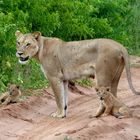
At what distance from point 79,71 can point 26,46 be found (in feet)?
3.80

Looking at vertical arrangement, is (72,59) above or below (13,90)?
above

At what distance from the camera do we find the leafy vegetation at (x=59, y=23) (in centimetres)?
1619

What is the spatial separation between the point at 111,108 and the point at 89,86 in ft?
16.9

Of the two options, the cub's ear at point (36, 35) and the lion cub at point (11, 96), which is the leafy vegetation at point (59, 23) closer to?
the lion cub at point (11, 96)

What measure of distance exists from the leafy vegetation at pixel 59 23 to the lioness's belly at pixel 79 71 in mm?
2611

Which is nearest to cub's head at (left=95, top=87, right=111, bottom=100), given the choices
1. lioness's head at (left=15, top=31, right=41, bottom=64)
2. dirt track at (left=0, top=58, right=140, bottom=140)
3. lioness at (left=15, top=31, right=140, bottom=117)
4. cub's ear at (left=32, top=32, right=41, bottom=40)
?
lioness at (left=15, top=31, right=140, bottom=117)

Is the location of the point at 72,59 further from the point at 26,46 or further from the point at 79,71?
the point at 26,46

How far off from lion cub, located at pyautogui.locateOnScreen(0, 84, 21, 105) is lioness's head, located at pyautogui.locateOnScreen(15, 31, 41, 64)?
1.19 metres

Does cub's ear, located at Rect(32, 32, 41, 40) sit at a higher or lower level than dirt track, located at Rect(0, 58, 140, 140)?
higher

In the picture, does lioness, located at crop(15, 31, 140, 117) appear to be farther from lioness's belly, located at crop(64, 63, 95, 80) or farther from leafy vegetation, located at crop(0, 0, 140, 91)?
leafy vegetation, located at crop(0, 0, 140, 91)

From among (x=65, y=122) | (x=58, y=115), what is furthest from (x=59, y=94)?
(x=65, y=122)

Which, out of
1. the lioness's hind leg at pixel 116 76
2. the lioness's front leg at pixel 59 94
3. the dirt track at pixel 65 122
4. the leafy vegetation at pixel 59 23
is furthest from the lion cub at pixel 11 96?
the lioness's hind leg at pixel 116 76

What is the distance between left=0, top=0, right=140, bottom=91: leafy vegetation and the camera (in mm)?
16188

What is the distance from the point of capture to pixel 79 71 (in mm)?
12141
